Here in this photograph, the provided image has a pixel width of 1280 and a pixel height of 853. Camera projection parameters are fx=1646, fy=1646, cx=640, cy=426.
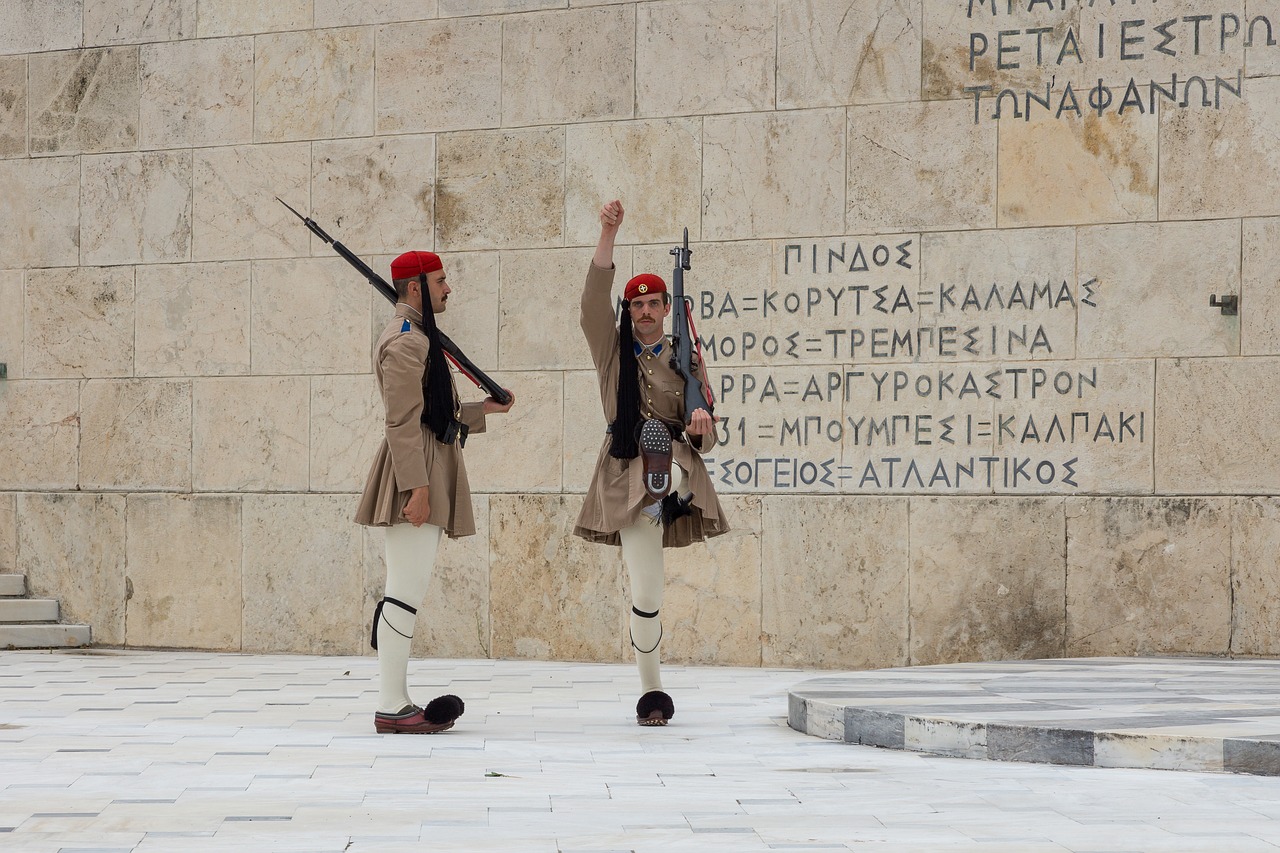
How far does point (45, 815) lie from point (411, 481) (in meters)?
2.43

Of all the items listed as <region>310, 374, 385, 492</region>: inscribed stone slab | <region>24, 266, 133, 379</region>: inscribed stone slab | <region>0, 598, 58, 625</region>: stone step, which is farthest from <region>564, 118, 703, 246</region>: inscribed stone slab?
<region>0, 598, 58, 625</region>: stone step

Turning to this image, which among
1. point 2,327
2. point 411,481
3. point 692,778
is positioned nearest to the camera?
point 692,778

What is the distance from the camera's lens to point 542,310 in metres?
10.7

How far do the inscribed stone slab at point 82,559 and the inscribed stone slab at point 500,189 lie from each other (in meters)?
3.10

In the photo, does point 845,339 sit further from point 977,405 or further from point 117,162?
point 117,162

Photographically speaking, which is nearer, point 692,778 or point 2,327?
point 692,778

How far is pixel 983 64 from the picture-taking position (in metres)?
10.0

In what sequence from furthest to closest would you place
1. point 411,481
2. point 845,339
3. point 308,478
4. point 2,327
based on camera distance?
point 2,327, point 308,478, point 845,339, point 411,481

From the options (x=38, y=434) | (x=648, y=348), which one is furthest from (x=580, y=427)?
(x=38, y=434)

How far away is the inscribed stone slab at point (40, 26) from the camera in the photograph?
11.8 m

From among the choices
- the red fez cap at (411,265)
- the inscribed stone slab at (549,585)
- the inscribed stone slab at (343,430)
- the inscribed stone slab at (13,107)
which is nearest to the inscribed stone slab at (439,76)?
the inscribed stone slab at (343,430)

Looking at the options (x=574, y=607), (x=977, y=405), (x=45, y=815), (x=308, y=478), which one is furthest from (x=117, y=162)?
(x=45, y=815)

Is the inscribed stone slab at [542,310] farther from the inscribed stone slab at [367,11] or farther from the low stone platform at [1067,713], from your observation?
the low stone platform at [1067,713]

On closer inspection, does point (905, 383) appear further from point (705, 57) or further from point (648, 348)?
point (648, 348)
